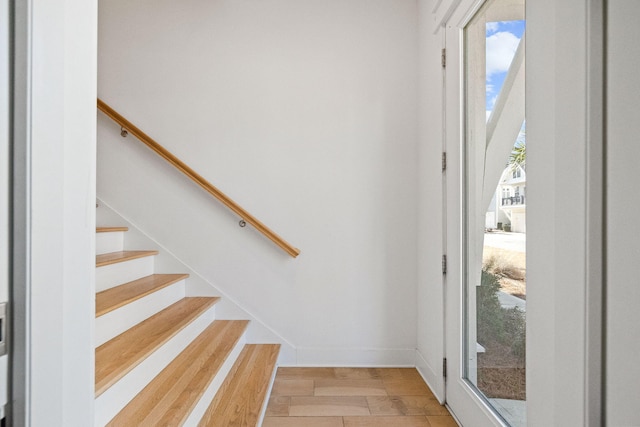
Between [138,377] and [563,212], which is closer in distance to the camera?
[563,212]

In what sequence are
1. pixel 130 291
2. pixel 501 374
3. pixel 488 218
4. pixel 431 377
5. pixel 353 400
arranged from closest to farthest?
pixel 501 374 → pixel 488 218 → pixel 130 291 → pixel 353 400 → pixel 431 377

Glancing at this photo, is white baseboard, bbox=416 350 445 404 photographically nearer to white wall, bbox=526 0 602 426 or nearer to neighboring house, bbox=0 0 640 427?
neighboring house, bbox=0 0 640 427

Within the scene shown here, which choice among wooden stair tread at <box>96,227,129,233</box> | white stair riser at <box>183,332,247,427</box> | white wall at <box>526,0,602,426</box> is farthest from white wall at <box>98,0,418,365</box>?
white wall at <box>526,0,602,426</box>

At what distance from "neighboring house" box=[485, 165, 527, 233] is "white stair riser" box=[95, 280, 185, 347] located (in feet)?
Answer: 5.61

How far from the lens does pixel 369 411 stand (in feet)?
7.29

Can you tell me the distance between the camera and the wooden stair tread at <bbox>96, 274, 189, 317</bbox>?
1872 millimetres

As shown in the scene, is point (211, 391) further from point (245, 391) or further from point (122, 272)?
point (122, 272)

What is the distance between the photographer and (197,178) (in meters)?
2.81

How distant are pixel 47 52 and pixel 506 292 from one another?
5.36 ft

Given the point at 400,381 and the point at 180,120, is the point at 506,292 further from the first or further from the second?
the point at 180,120

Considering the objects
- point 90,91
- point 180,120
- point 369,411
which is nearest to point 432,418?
point 369,411

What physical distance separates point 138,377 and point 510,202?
1638mm
